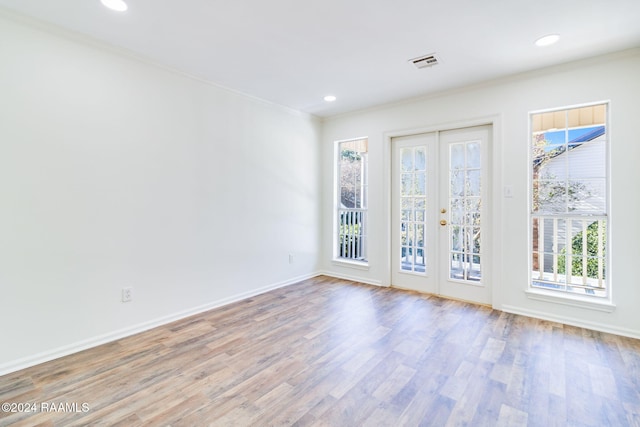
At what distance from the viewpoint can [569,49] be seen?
2674mm

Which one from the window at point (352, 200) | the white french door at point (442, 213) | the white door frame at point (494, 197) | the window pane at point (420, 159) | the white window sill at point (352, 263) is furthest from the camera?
the window at point (352, 200)

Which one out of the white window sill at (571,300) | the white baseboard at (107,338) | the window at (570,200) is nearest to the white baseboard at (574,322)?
the white window sill at (571,300)

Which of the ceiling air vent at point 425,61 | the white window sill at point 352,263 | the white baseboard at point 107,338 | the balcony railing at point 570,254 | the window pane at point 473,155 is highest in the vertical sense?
the ceiling air vent at point 425,61

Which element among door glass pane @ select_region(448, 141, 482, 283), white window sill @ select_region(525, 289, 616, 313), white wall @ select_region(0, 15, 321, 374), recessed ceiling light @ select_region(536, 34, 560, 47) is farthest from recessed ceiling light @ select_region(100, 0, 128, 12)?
white window sill @ select_region(525, 289, 616, 313)

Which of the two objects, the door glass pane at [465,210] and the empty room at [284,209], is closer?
the empty room at [284,209]

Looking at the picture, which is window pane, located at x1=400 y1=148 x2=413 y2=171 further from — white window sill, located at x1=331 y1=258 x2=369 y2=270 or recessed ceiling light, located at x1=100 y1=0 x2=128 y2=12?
recessed ceiling light, located at x1=100 y1=0 x2=128 y2=12

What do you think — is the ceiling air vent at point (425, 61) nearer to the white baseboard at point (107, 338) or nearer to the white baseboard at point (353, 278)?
the white baseboard at point (353, 278)

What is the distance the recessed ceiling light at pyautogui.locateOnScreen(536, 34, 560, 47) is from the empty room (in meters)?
0.02

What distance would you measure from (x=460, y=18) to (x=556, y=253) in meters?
2.53

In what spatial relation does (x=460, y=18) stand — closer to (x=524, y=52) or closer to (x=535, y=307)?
(x=524, y=52)

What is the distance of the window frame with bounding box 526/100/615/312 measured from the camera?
111 inches

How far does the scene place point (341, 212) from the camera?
15.9ft

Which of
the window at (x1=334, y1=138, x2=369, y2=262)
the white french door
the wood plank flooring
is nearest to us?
the wood plank flooring

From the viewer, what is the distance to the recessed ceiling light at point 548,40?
246 cm
